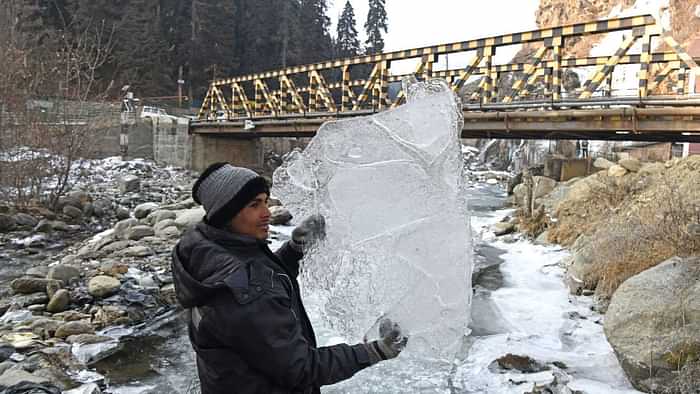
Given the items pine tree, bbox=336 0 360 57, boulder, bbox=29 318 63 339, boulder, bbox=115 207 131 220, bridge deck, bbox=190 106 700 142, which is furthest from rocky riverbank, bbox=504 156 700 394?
pine tree, bbox=336 0 360 57

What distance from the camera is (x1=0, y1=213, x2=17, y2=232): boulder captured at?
40.0 feet

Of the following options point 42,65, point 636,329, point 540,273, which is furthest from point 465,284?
point 42,65

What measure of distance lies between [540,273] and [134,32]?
1368 inches

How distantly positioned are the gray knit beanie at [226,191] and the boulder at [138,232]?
1015 centimetres

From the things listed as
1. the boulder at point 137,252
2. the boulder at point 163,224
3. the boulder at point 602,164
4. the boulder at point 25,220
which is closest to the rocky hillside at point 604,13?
the boulder at point 602,164

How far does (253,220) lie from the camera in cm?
178

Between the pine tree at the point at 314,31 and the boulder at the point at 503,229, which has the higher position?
the pine tree at the point at 314,31

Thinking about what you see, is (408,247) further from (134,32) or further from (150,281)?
(134,32)

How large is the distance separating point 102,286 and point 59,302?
1.95 feet

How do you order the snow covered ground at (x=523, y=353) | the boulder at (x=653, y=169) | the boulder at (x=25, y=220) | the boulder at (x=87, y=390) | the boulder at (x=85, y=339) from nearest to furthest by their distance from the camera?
the boulder at (x=87, y=390), the snow covered ground at (x=523, y=353), the boulder at (x=85, y=339), the boulder at (x=653, y=169), the boulder at (x=25, y=220)

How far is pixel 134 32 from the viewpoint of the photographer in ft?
119

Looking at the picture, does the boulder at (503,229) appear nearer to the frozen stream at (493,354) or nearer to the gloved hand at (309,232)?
the frozen stream at (493,354)

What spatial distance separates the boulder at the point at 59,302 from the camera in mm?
6836

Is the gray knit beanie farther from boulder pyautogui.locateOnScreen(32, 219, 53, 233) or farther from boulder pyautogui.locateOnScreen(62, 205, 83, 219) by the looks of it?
boulder pyautogui.locateOnScreen(62, 205, 83, 219)
